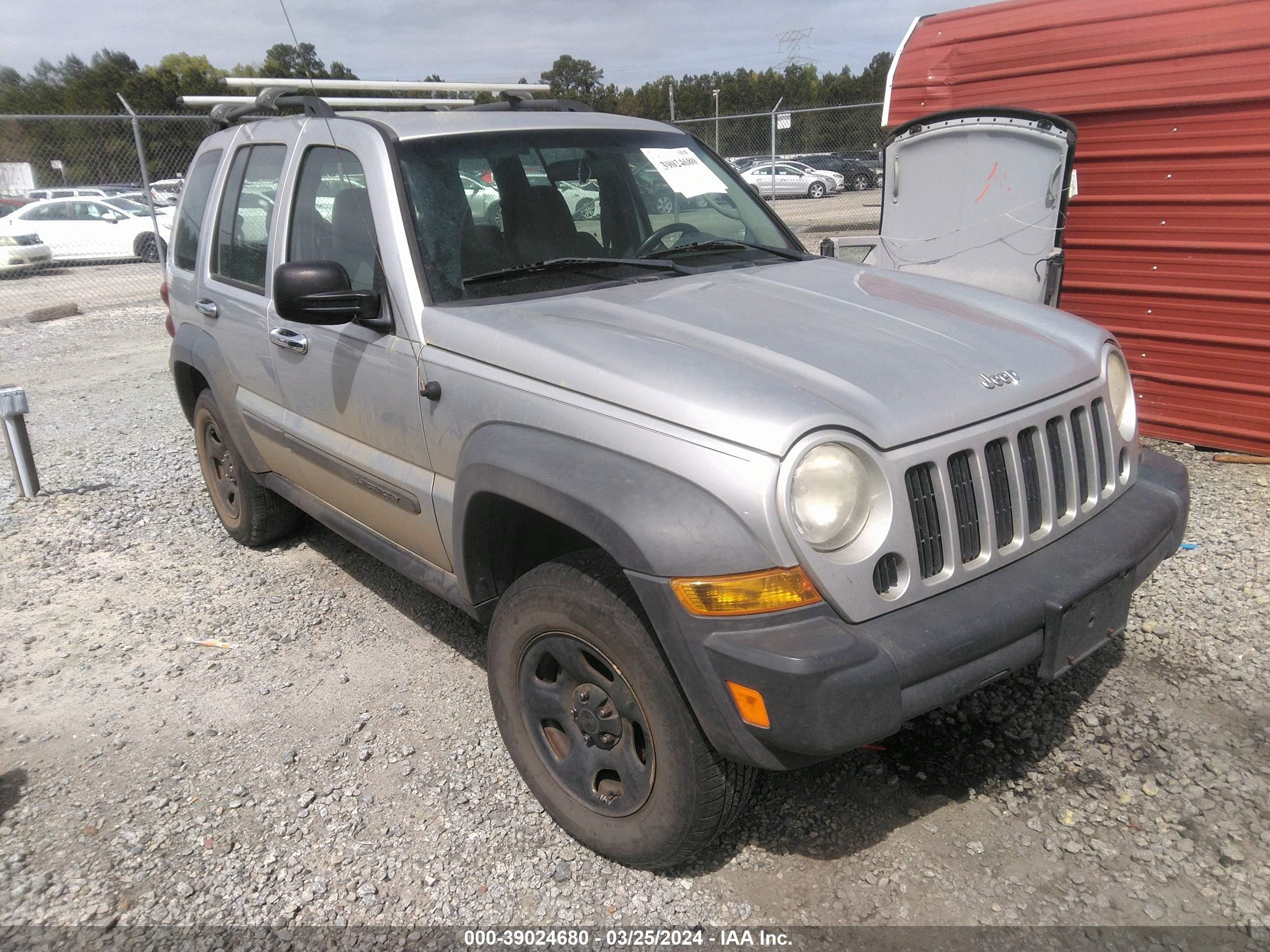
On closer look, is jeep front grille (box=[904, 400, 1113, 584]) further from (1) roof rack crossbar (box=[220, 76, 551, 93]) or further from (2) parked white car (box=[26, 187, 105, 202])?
(2) parked white car (box=[26, 187, 105, 202])

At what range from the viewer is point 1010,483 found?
244cm

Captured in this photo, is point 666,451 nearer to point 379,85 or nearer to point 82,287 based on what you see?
point 379,85

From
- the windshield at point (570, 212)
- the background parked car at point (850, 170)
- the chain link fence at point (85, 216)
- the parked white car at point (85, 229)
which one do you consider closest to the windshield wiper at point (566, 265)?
the windshield at point (570, 212)

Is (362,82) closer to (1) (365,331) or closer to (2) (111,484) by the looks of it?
(1) (365,331)

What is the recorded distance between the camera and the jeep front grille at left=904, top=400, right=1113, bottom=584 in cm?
227

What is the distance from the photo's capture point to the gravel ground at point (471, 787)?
251cm

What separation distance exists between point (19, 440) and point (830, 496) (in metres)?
5.49

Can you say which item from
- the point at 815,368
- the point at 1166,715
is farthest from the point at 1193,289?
the point at 815,368

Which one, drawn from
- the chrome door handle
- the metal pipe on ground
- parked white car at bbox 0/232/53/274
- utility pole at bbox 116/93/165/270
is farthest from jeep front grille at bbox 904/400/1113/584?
parked white car at bbox 0/232/53/274

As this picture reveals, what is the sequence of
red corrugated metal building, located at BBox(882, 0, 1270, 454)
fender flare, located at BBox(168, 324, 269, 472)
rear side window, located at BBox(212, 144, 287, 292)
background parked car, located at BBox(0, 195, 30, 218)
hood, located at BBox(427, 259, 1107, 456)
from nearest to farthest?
hood, located at BBox(427, 259, 1107, 456) < rear side window, located at BBox(212, 144, 287, 292) < fender flare, located at BBox(168, 324, 269, 472) < red corrugated metal building, located at BBox(882, 0, 1270, 454) < background parked car, located at BBox(0, 195, 30, 218)

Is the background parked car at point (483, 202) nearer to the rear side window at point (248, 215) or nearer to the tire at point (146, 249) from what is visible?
the rear side window at point (248, 215)

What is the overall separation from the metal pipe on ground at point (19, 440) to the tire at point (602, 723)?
4.34m

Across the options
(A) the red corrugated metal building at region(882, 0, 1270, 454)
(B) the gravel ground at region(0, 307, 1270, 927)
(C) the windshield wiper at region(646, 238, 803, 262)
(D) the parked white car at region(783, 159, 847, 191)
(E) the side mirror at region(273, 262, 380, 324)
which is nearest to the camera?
(B) the gravel ground at region(0, 307, 1270, 927)

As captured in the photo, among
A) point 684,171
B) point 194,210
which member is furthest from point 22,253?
point 684,171
